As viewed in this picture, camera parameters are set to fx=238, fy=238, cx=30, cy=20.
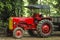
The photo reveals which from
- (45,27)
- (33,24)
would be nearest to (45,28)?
(45,27)

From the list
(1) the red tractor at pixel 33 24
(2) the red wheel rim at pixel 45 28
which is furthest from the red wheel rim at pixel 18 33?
(2) the red wheel rim at pixel 45 28

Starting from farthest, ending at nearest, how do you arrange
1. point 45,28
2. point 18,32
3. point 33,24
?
point 33,24 < point 45,28 < point 18,32

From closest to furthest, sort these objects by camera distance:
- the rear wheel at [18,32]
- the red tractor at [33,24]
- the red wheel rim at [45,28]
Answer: the rear wheel at [18,32]
the red tractor at [33,24]
the red wheel rim at [45,28]

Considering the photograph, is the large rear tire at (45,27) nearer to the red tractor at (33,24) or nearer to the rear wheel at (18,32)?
the red tractor at (33,24)

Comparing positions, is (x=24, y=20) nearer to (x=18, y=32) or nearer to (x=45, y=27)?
(x=18, y=32)

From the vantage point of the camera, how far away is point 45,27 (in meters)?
17.3

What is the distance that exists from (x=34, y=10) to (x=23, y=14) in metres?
2.90

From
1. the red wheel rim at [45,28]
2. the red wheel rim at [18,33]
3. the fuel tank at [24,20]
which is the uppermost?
the fuel tank at [24,20]

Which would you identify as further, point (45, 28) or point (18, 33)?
point (45, 28)

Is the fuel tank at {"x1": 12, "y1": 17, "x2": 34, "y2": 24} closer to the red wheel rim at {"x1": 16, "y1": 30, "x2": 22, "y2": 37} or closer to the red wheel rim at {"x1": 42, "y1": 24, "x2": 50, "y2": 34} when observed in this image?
the red wheel rim at {"x1": 16, "y1": 30, "x2": 22, "y2": 37}

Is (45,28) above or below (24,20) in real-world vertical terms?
below

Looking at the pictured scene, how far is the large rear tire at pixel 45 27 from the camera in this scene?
55.7 ft

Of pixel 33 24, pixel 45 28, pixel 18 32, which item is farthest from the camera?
pixel 33 24

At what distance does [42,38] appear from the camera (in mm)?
16688
